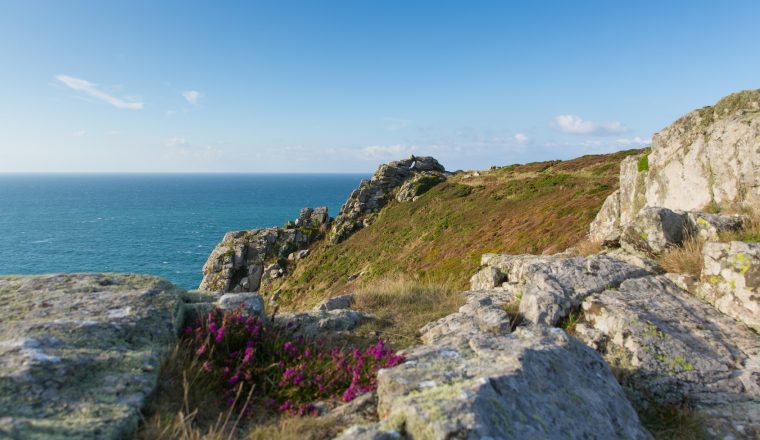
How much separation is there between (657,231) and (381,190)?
52.5m

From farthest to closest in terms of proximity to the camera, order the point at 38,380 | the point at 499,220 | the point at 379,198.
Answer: the point at 379,198, the point at 499,220, the point at 38,380

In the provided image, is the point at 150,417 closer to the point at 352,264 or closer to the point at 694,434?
the point at 694,434

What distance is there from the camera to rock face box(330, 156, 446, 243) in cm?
5295

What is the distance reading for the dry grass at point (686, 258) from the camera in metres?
7.61

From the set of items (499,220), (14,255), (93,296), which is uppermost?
(93,296)

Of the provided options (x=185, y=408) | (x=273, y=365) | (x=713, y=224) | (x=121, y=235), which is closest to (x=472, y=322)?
(x=273, y=365)

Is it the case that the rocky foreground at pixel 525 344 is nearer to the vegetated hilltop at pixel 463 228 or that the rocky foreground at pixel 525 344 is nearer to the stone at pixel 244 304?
the stone at pixel 244 304

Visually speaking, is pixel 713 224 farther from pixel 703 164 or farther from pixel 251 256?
pixel 251 256

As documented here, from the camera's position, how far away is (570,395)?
4039 millimetres

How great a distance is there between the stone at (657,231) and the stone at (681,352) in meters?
2.02

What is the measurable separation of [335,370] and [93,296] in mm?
3171

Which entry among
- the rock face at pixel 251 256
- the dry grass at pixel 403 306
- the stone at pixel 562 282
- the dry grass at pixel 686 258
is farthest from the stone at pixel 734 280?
the rock face at pixel 251 256

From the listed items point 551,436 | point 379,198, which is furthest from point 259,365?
point 379,198

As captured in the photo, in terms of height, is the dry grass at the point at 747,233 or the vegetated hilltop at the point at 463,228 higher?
the dry grass at the point at 747,233
